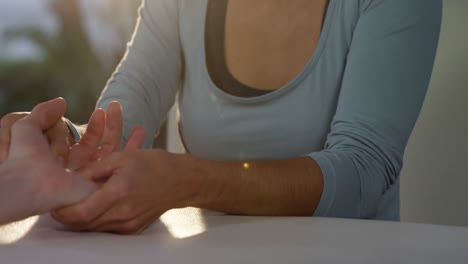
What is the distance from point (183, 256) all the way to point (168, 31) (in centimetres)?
90

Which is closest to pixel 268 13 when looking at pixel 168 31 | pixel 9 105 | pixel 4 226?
pixel 168 31

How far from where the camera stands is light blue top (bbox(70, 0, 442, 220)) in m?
1.04

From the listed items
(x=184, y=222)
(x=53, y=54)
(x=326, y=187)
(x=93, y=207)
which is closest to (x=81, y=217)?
(x=93, y=207)

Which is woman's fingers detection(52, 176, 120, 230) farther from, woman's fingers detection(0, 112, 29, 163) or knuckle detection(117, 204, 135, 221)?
A: woman's fingers detection(0, 112, 29, 163)

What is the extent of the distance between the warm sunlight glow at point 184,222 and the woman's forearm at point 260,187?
25 millimetres

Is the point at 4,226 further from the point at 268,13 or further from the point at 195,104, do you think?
the point at 268,13

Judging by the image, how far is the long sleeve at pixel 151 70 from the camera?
1332 millimetres

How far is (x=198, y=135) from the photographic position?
1339mm

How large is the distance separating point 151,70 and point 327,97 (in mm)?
400

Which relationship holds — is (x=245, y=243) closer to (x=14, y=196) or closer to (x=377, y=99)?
(x=14, y=196)

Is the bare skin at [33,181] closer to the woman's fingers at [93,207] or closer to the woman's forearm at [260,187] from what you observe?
the woman's fingers at [93,207]

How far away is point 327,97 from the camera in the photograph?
1.21m

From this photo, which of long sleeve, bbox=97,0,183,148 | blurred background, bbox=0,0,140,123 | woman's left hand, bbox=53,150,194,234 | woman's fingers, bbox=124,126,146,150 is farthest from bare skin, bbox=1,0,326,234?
blurred background, bbox=0,0,140,123

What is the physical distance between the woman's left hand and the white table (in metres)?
0.02
